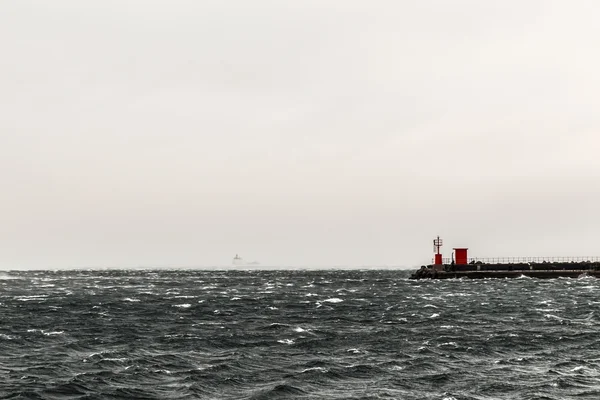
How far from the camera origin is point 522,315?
6278 centimetres

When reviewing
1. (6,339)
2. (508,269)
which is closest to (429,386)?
(6,339)

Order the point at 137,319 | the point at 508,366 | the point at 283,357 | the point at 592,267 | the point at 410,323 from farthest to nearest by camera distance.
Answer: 1. the point at 592,267
2. the point at 137,319
3. the point at 410,323
4. the point at 283,357
5. the point at 508,366

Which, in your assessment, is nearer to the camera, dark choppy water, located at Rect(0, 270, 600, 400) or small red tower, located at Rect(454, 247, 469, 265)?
dark choppy water, located at Rect(0, 270, 600, 400)

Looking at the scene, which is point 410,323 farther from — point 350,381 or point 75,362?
point 75,362

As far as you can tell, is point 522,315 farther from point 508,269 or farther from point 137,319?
point 508,269

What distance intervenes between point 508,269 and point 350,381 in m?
118

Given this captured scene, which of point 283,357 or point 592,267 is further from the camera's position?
point 592,267

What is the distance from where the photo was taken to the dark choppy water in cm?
3228

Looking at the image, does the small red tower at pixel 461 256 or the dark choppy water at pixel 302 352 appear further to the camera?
the small red tower at pixel 461 256

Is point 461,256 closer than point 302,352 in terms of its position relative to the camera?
No

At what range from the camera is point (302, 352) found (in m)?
42.4

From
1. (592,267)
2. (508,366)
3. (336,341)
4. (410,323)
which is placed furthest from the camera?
(592,267)

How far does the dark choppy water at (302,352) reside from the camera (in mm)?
32281

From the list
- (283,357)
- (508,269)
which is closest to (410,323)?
(283,357)
